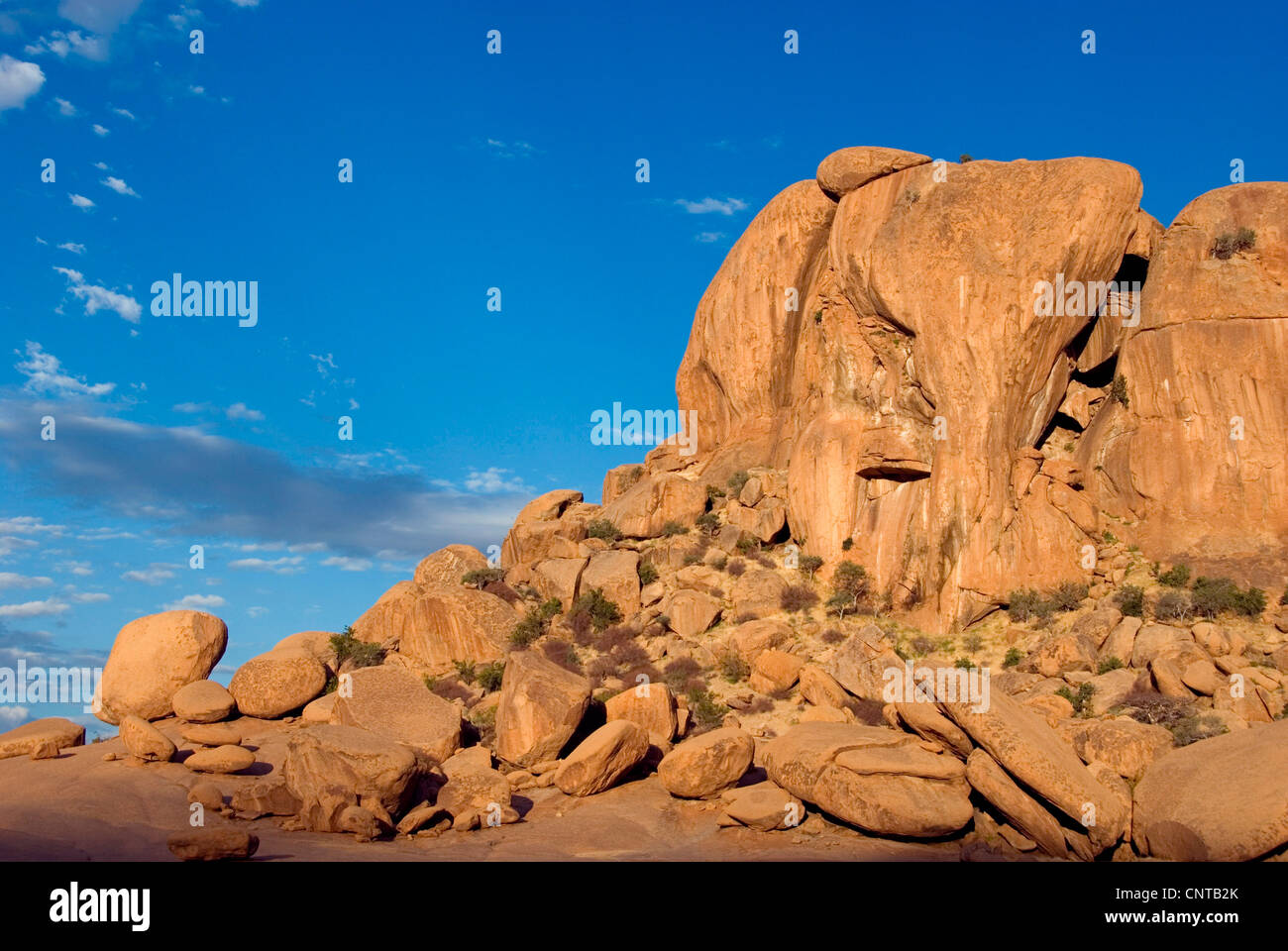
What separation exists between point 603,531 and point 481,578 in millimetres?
5283

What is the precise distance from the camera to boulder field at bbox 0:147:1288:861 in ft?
54.6

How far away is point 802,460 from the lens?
35594 mm

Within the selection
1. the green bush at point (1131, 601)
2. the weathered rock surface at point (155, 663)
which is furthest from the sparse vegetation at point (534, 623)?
the green bush at point (1131, 601)

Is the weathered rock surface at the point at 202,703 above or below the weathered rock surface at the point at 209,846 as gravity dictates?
above

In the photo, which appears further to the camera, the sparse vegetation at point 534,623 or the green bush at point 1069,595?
the sparse vegetation at point 534,623

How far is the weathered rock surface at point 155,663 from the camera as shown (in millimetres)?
24953

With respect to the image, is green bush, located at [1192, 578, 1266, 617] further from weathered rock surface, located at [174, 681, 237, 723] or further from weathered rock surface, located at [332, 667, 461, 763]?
weathered rock surface, located at [174, 681, 237, 723]

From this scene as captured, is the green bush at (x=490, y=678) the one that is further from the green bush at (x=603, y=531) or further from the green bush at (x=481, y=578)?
the green bush at (x=603, y=531)

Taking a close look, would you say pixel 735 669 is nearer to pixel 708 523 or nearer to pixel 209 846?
pixel 708 523

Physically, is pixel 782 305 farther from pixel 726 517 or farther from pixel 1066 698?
pixel 1066 698

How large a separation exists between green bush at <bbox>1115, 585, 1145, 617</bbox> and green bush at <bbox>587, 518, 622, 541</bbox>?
1852cm

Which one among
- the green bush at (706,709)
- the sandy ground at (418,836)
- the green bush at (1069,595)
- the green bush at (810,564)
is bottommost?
the sandy ground at (418,836)

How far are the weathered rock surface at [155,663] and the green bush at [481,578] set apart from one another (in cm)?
1226
